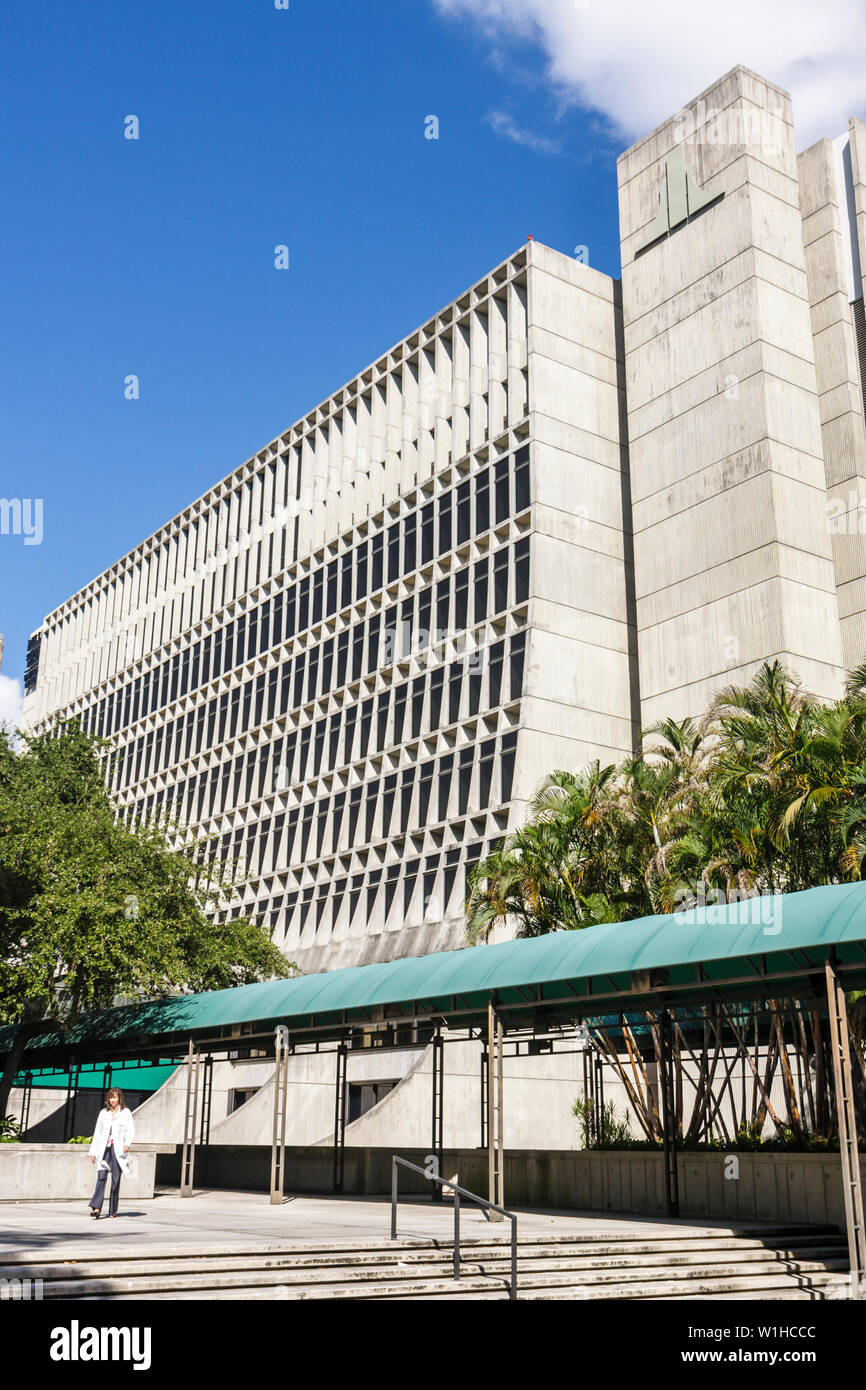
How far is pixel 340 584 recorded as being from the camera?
63.8m

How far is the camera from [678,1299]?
14852 mm

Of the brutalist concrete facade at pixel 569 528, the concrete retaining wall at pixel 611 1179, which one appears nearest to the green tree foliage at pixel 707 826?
the concrete retaining wall at pixel 611 1179

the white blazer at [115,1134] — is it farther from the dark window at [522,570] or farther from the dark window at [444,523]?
the dark window at [444,523]

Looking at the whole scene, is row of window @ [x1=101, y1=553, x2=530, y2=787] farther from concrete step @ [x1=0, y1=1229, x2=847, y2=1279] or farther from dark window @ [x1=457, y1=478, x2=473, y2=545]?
concrete step @ [x1=0, y1=1229, x2=847, y2=1279]

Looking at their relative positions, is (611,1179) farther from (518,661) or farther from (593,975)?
(518,661)

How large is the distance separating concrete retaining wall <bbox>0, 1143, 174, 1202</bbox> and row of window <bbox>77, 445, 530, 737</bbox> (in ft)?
106

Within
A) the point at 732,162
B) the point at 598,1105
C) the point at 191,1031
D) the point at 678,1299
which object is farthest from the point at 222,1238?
the point at 732,162

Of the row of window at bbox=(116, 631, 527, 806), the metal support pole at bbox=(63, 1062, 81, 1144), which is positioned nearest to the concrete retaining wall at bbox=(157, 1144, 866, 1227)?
the metal support pole at bbox=(63, 1062, 81, 1144)

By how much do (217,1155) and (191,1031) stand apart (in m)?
5.28

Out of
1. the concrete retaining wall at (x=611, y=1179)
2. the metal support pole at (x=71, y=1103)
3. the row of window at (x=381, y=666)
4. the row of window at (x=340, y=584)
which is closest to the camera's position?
the concrete retaining wall at (x=611, y=1179)

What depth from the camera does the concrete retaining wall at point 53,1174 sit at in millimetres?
24500

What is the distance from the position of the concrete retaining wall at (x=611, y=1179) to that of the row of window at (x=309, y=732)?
23.1m
